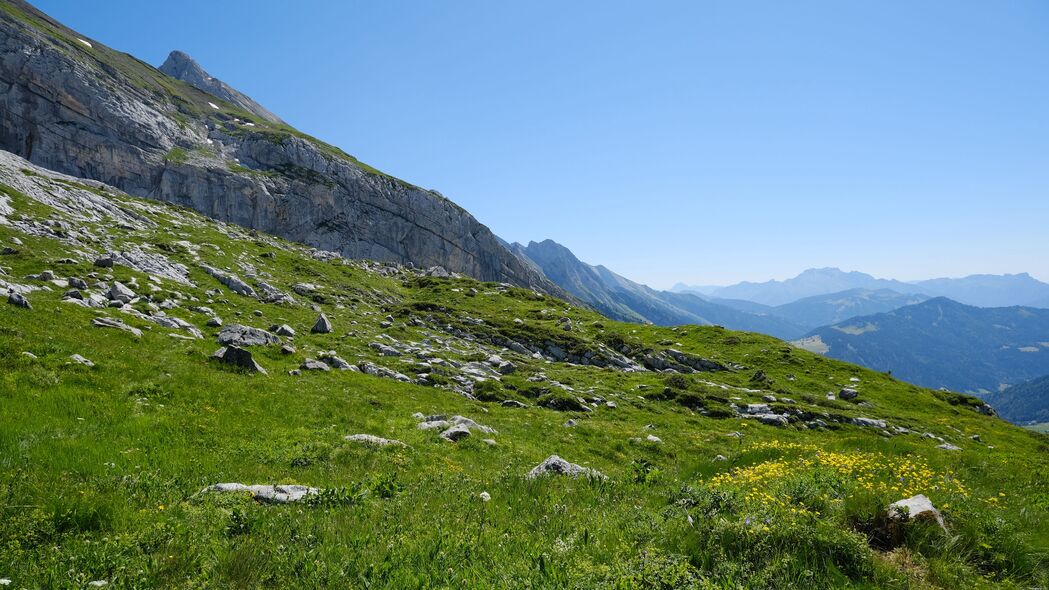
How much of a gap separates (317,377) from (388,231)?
152 metres

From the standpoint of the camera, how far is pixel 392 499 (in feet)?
33.0

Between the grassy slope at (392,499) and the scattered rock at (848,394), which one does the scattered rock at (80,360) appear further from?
the scattered rock at (848,394)

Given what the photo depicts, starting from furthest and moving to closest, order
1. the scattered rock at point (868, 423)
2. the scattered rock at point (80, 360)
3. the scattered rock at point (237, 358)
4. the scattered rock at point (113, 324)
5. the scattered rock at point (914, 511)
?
the scattered rock at point (868, 423), the scattered rock at point (113, 324), the scattered rock at point (237, 358), the scattered rock at point (80, 360), the scattered rock at point (914, 511)

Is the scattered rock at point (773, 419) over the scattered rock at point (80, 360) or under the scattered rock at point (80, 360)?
under

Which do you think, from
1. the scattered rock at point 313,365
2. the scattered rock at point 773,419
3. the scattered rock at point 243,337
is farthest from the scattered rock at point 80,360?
the scattered rock at point 773,419

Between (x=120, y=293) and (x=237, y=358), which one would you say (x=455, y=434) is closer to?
(x=237, y=358)

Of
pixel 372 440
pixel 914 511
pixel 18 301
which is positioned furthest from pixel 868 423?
pixel 18 301

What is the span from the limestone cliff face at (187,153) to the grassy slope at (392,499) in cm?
12592

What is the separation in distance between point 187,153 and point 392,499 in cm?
15907

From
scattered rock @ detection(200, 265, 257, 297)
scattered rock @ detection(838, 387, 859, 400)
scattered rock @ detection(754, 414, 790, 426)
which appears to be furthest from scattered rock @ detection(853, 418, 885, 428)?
scattered rock @ detection(200, 265, 257, 297)

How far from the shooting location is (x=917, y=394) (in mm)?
54906

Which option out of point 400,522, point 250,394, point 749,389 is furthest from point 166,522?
point 749,389

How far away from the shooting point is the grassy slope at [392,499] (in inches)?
261

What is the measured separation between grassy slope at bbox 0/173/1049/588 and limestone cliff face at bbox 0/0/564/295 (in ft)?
413
